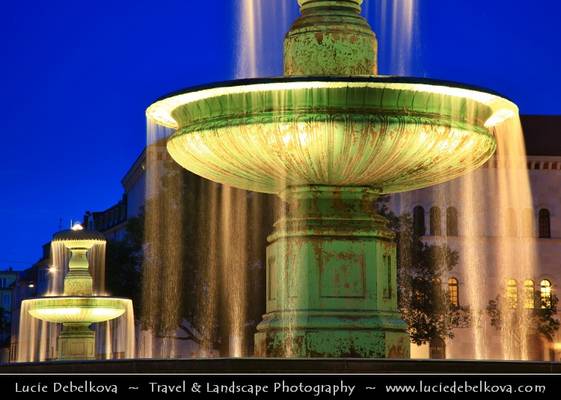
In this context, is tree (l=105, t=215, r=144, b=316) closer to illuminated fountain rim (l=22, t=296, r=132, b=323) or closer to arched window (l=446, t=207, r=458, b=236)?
illuminated fountain rim (l=22, t=296, r=132, b=323)

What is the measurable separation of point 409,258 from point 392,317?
31.6 m

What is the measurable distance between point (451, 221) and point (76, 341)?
3683cm

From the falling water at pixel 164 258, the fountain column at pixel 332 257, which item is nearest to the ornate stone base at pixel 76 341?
the falling water at pixel 164 258

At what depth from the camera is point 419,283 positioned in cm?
4203

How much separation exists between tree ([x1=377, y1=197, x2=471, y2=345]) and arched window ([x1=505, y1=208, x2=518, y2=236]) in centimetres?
1740

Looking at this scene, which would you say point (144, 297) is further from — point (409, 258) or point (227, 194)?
point (409, 258)

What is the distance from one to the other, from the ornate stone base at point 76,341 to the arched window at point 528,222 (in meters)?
37.6


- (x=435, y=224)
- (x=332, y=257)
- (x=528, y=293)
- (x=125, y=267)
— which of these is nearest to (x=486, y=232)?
(x=435, y=224)

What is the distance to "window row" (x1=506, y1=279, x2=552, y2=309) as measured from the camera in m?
58.8

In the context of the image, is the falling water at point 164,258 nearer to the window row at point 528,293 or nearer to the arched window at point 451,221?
the window row at point 528,293

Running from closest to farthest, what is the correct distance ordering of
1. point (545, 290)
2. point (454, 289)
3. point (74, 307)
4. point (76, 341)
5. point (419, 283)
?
point (74, 307) < point (76, 341) < point (419, 283) < point (454, 289) < point (545, 290)

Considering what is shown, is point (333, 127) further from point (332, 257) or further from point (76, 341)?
point (76, 341)

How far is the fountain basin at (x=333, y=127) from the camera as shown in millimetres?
10711

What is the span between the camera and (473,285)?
6131 cm
